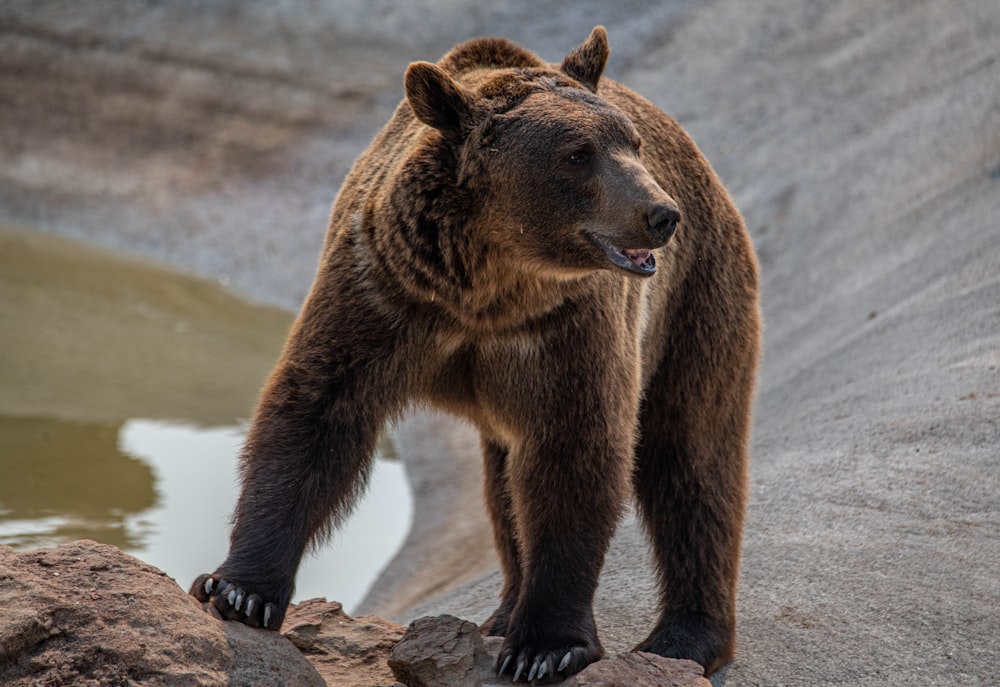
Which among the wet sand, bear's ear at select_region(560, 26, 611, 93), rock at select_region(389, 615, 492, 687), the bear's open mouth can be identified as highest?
the wet sand

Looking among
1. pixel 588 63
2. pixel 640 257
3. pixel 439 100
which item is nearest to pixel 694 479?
pixel 640 257

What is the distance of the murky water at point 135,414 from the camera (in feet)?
28.7

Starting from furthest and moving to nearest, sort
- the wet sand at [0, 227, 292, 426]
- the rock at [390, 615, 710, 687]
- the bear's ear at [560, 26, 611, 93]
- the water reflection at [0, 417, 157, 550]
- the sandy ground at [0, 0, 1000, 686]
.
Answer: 1. the wet sand at [0, 227, 292, 426]
2. the water reflection at [0, 417, 157, 550]
3. the sandy ground at [0, 0, 1000, 686]
4. the bear's ear at [560, 26, 611, 93]
5. the rock at [390, 615, 710, 687]

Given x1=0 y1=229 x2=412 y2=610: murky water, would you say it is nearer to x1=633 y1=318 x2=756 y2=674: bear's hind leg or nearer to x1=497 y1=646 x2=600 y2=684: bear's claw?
x1=633 y1=318 x2=756 y2=674: bear's hind leg

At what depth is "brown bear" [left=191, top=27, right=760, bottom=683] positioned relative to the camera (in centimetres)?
439

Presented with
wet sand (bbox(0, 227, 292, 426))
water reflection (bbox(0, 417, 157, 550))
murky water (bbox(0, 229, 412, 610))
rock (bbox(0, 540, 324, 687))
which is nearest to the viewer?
rock (bbox(0, 540, 324, 687))

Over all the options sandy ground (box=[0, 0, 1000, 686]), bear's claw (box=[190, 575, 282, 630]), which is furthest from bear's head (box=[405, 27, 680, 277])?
sandy ground (box=[0, 0, 1000, 686])

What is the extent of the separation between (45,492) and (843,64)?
9999 mm

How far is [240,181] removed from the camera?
15156 millimetres

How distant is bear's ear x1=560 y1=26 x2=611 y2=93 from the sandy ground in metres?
2.26

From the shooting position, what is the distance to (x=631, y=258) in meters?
4.35

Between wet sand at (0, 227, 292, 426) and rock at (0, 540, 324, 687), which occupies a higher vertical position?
wet sand at (0, 227, 292, 426)

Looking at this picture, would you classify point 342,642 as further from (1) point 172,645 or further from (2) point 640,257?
(2) point 640,257

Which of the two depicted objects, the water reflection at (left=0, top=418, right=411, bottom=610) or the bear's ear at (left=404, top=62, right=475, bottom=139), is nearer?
the bear's ear at (left=404, top=62, right=475, bottom=139)
